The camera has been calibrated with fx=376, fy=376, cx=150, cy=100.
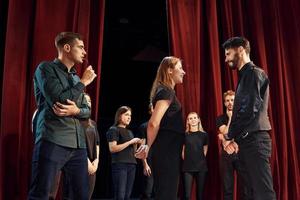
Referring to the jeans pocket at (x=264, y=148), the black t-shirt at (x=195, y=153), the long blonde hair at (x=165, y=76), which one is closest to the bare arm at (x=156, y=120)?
the long blonde hair at (x=165, y=76)

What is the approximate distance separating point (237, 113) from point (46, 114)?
43.9 inches

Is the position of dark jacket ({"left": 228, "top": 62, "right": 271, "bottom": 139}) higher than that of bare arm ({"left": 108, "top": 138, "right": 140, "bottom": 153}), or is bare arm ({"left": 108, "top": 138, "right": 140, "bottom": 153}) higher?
dark jacket ({"left": 228, "top": 62, "right": 271, "bottom": 139})

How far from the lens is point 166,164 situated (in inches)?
73.7

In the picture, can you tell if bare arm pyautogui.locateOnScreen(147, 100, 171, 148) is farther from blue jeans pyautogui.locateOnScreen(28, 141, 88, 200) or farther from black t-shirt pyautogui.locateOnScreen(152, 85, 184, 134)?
blue jeans pyautogui.locateOnScreen(28, 141, 88, 200)

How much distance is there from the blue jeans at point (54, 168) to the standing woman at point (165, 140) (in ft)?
1.11

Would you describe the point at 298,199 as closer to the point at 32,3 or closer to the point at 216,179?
the point at 216,179

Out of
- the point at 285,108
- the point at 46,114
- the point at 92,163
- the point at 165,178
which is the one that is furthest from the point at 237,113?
the point at 285,108

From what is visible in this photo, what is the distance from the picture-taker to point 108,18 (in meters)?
6.17

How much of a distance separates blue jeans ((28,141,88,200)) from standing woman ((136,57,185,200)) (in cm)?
34

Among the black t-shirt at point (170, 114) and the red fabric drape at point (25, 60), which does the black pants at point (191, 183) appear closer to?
the red fabric drape at point (25, 60)

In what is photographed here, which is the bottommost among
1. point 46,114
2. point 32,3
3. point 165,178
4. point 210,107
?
point 165,178

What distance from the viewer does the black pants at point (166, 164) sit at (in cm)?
186

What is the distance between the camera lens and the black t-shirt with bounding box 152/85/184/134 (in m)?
1.95

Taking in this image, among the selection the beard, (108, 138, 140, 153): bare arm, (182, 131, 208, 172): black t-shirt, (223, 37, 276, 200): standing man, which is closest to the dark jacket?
(223, 37, 276, 200): standing man
